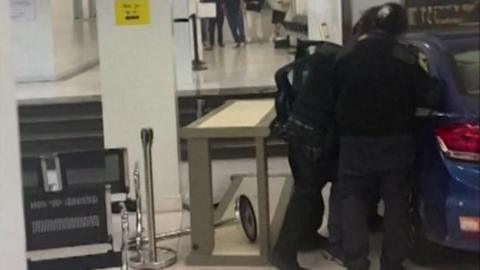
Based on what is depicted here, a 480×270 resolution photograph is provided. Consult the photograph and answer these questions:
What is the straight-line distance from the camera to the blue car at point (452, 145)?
250 centimetres

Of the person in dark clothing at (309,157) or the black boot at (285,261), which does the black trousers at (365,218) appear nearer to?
the person in dark clothing at (309,157)

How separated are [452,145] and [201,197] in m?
1.92

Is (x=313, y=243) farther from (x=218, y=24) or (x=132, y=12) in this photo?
(x=218, y=24)

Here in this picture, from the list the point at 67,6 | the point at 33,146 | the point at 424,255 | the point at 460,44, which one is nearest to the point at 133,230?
the point at 33,146

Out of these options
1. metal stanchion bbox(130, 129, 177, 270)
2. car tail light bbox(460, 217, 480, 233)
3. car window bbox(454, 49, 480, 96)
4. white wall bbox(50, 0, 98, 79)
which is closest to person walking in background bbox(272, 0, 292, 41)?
metal stanchion bbox(130, 129, 177, 270)

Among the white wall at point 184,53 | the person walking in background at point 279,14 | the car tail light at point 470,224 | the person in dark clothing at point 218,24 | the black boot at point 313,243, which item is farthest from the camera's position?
the white wall at point 184,53

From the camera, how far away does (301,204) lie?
4.14 meters

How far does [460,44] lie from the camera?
8.33ft

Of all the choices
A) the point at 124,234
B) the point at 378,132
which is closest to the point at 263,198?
the point at 124,234

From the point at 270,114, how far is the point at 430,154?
155 centimetres

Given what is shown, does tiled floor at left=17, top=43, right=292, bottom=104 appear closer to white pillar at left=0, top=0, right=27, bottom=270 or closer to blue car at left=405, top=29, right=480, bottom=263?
blue car at left=405, top=29, right=480, bottom=263

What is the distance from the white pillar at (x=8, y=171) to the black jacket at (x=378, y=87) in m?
1.31

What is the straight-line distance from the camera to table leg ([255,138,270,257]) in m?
4.22

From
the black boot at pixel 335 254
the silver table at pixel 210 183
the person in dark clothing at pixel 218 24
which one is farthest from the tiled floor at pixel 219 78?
the black boot at pixel 335 254
